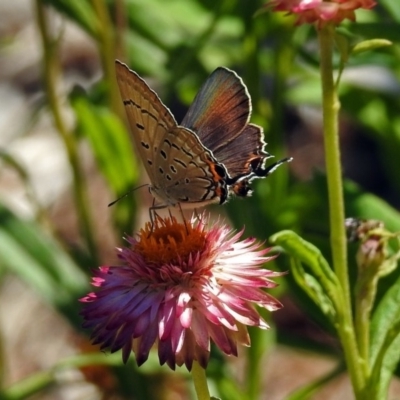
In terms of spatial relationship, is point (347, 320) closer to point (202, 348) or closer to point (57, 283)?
point (202, 348)

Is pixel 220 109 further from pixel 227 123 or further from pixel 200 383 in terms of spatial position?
pixel 200 383

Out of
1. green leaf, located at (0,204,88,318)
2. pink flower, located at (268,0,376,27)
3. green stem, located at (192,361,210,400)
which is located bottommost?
green leaf, located at (0,204,88,318)

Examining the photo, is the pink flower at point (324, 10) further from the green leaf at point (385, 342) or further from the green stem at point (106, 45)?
the green stem at point (106, 45)

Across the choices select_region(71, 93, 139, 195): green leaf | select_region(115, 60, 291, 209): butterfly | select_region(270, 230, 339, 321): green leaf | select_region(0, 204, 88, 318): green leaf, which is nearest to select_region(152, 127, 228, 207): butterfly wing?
select_region(115, 60, 291, 209): butterfly

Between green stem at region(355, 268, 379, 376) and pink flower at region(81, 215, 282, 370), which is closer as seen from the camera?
pink flower at region(81, 215, 282, 370)

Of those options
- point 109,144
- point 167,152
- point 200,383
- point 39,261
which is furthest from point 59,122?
point 200,383

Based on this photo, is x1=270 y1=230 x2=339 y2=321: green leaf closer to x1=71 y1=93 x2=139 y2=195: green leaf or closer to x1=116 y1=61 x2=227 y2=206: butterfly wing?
x1=116 y1=61 x2=227 y2=206: butterfly wing

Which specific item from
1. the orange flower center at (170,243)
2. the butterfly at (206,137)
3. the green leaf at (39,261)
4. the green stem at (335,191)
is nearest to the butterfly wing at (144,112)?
the butterfly at (206,137)
